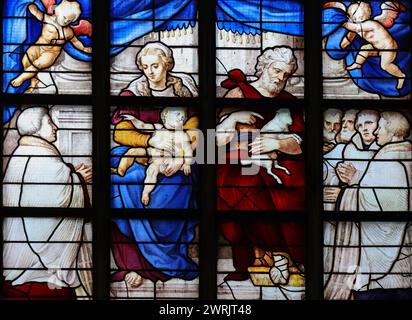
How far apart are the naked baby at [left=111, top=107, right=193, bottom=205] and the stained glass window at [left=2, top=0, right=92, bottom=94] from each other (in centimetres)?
55

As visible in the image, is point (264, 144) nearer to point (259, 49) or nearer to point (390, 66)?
point (259, 49)

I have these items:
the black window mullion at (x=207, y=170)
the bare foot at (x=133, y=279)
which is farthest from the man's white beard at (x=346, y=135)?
the bare foot at (x=133, y=279)

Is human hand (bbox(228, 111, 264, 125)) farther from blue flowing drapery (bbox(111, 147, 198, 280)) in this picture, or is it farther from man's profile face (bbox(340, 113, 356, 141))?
man's profile face (bbox(340, 113, 356, 141))

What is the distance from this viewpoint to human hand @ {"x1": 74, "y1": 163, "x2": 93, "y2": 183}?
9414 millimetres

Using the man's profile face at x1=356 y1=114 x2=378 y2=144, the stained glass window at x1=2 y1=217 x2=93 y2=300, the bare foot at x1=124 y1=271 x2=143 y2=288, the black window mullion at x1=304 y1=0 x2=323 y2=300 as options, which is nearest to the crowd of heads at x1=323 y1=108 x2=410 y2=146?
the man's profile face at x1=356 y1=114 x2=378 y2=144

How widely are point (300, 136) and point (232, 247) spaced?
39.8 inches

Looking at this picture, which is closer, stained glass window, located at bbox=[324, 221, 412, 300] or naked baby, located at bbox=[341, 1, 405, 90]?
stained glass window, located at bbox=[324, 221, 412, 300]

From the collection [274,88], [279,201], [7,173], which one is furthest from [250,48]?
[7,173]

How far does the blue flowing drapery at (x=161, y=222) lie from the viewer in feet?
30.7

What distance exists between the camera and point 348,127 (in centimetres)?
959

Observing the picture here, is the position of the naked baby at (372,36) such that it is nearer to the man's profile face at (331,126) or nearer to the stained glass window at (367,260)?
the man's profile face at (331,126)

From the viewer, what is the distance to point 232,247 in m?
9.39
